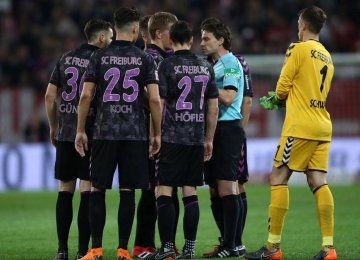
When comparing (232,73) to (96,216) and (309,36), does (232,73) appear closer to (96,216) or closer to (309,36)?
(309,36)

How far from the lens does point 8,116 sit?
2097 centimetres

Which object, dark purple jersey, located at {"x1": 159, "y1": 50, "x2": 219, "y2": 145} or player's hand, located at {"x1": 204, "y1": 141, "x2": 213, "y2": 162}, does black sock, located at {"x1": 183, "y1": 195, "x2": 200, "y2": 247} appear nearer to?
player's hand, located at {"x1": 204, "y1": 141, "x2": 213, "y2": 162}

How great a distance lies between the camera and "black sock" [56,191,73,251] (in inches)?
368

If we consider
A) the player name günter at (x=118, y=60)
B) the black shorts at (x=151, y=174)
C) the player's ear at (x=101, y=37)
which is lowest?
the black shorts at (x=151, y=174)

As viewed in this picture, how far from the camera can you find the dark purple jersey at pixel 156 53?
9.86 m

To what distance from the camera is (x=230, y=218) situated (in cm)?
971

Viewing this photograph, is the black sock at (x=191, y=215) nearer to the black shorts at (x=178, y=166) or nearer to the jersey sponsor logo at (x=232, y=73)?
the black shorts at (x=178, y=166)

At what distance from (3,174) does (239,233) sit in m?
10.4

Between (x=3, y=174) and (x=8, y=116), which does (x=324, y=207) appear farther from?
(x=8, y=116)

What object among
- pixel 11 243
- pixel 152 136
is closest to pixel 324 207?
pixel 152 136

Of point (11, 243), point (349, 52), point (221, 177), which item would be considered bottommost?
point (11, 243)

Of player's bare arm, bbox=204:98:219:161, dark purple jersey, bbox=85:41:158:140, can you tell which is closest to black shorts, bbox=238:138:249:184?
player's bare arm, bbox=204:98:219:161

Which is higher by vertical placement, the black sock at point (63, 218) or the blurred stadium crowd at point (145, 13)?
the blurred stadium crowd at point (145, 13)

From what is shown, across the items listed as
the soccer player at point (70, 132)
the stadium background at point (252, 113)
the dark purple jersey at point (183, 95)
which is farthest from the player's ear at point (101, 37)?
the stadium background at point (252, 113)
